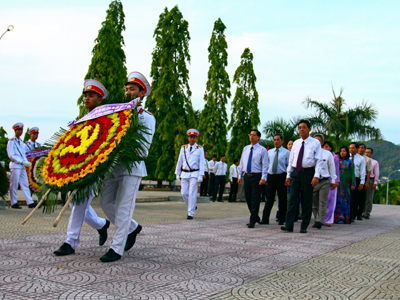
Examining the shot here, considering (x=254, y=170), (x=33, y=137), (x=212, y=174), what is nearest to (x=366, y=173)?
(x=254, y=170)

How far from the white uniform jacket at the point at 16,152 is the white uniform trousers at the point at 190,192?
419 cm

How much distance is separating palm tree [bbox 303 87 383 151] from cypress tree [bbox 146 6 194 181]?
847 cm

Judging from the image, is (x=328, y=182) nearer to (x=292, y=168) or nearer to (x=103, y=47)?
(x=292, y=168)

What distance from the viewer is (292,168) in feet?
28.4

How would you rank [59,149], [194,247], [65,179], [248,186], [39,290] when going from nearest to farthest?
[39,290] → [65,179] → [59,149] → [194,247] → [248,186]

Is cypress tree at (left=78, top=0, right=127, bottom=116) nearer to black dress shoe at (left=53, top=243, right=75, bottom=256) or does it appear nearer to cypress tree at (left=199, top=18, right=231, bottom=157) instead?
cypress tree at (left=199, top=18, right=231, bottom=157)

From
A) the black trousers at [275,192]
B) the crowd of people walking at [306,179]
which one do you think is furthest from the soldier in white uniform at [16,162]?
the black trousers at [275,192]

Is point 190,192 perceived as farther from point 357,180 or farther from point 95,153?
point 95,153

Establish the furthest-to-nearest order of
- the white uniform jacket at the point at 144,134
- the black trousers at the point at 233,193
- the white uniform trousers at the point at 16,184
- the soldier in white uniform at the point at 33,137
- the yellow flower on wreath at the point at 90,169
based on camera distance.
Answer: the black trousers at the point at 233,193
the soldier in white uniform at the point at 33,137
the white uniform trousers at the point at 16,184
the white uniform jacket at the point at 144,134
the yellow flower on wreath at the point at 90,169

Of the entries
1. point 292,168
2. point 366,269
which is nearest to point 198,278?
point 366,269

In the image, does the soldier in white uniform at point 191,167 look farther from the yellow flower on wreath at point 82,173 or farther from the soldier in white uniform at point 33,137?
the yellow flower on wreath at point 82,173

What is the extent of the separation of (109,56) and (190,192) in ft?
51.0

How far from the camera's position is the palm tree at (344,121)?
88.8 feet

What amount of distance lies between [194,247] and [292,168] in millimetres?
3505
